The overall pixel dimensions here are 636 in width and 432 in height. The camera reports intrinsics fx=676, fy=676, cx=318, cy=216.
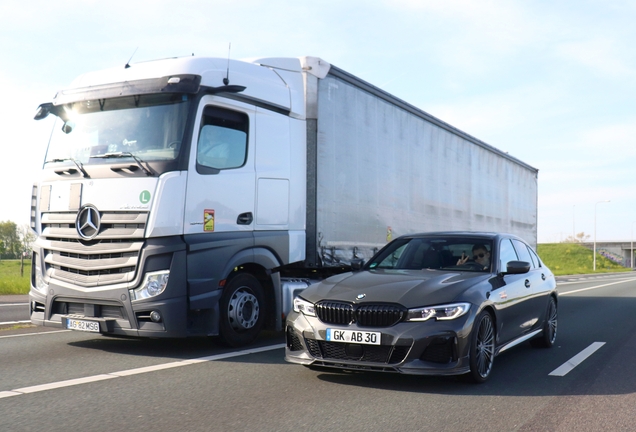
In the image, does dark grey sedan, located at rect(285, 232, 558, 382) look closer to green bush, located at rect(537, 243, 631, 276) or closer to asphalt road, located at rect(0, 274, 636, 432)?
asphalt road, located at rect(0, 274, 636, 432)

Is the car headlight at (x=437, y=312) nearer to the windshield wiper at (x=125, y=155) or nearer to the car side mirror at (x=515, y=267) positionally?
the car side mirror at (x=515, y=267)

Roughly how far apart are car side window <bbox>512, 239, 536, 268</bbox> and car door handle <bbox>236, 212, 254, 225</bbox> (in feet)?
10.4

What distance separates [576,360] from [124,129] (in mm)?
5676

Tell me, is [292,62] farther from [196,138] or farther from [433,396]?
[433,396]

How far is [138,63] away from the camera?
8.16 metres

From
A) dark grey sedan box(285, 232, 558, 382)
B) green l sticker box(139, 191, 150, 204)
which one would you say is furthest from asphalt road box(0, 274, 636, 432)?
green l sticker box(139, 191, 150, 204)

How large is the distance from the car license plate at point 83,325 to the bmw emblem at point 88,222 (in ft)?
2.98

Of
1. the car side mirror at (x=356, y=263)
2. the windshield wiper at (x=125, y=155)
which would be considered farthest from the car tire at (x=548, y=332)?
the windshield wiper at (x=125, y=155)

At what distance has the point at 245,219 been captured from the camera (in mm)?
7973

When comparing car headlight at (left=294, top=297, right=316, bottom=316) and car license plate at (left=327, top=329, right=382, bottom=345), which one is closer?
car license plate at (left=327, top=329, right=382, bottom=345)

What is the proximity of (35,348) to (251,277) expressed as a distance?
8.50 feet

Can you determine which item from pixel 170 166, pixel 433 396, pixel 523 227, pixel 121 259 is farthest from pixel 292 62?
pixel 523 227

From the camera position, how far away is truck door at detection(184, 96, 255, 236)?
735 centimetres

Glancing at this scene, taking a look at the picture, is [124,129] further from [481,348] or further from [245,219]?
[481,348]
